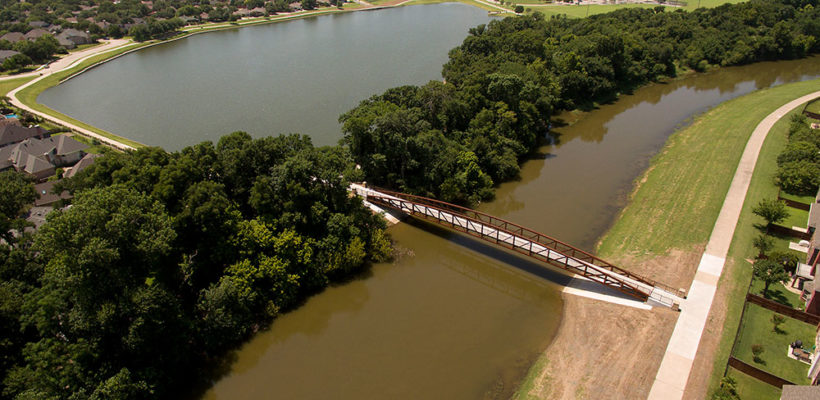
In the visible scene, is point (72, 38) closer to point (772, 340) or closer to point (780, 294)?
point (780, 294)

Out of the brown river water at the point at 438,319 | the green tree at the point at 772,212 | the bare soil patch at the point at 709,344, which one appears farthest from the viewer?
the green tree at the point at 772,212

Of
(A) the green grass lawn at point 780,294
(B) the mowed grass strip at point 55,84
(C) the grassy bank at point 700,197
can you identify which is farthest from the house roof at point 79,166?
(A) the green grass lawn at point 780,294

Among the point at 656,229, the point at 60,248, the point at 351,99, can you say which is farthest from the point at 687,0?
the point at 60,248

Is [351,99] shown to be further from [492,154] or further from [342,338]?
[342,338]

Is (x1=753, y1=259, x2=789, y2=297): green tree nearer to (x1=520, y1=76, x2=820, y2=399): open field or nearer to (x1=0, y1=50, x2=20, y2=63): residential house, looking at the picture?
(x1=520, y1=76, x2=820, y2=399): open field

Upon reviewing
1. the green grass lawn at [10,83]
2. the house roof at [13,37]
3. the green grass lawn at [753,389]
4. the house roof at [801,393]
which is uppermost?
the house roof at [801,393]

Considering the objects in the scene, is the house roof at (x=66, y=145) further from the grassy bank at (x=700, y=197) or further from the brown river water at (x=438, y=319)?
the grassy bank at (x=700, y=197)
